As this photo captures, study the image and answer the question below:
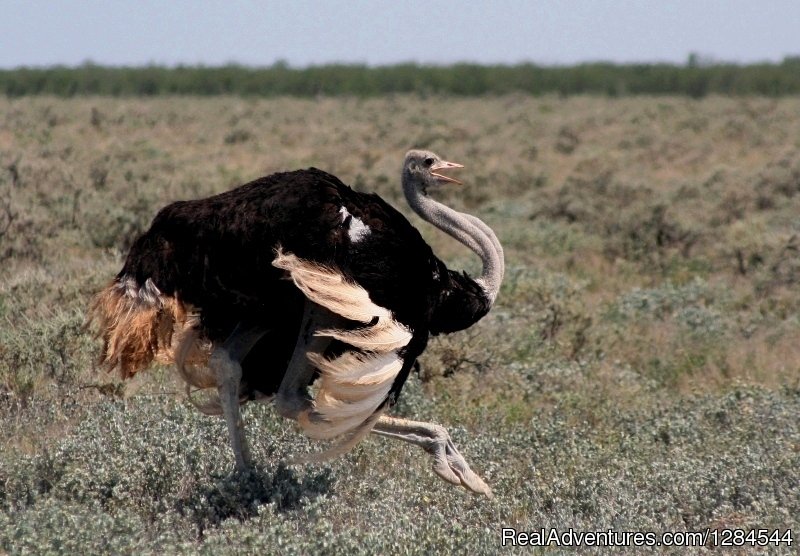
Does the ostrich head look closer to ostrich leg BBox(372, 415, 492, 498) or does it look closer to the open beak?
the open beak

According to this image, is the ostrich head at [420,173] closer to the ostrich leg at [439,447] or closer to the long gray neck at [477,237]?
the long gray neck at [477,237]

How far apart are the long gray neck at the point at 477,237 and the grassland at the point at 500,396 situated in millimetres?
865

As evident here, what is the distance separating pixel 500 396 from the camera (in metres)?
7.15

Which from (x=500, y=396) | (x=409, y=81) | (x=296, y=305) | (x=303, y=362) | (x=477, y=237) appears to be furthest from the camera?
(x=409, y=81)

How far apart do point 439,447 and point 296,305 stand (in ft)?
2.98

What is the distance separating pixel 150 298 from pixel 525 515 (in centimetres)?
176

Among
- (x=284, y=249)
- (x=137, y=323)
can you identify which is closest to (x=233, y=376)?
(x=137, y=323)

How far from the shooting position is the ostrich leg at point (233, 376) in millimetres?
5164

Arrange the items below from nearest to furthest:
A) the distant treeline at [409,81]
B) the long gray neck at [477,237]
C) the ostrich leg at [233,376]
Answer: the ostrich leg at [233,376]
the long gray neck at [477,237]
the distant treeline at [409,81]

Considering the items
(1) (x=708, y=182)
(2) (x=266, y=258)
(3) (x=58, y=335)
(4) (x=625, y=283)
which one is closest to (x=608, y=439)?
(2) (x=266, y=258)

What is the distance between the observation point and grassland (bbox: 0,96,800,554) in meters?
4.83

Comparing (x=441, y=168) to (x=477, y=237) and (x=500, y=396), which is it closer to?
(x=477, y=237)

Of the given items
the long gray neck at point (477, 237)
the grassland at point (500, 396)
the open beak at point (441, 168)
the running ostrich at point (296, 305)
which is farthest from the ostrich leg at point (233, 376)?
the open beak at point (441, 168)

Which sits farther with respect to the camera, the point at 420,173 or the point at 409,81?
the point at 409,81
